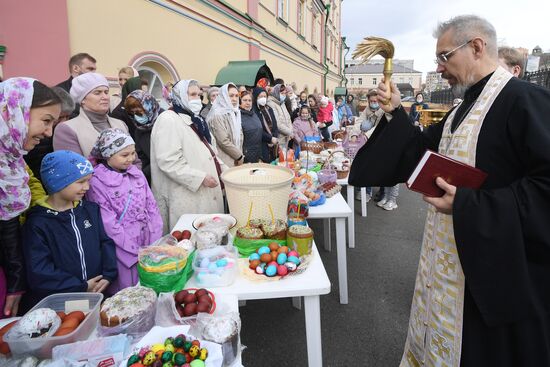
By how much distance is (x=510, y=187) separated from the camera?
52.7 inches

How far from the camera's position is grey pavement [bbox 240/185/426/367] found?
2.56m

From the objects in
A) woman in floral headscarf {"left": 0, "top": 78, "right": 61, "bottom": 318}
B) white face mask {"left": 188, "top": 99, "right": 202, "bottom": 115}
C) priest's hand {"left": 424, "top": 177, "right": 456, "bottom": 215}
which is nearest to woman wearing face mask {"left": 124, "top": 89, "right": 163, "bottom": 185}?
white face mask {"left": 188, "top": 99, "right": 202, "bottom": 115}

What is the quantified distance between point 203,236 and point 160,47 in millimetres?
4961

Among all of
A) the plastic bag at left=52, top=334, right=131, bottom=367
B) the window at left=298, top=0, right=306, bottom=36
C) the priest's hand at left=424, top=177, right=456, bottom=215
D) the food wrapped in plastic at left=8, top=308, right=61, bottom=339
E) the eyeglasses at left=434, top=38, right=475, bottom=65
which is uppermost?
the window at left=298, top=0, right=306, bottom=36

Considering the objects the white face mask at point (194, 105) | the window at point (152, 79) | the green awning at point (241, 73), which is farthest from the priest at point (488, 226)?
the green awning at point (241, 73)

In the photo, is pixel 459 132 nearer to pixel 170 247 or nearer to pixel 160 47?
pixel 170 247

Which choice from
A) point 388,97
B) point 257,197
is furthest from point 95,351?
point 388,97

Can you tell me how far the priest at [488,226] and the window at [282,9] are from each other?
42.3 feet

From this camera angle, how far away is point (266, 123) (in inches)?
224

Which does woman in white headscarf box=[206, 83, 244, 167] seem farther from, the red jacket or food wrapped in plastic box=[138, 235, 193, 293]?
the red jacket

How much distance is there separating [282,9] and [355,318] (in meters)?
13.8

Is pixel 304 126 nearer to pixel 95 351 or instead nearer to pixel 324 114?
pixel 324 114

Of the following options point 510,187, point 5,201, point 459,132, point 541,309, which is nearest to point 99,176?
point 5,201

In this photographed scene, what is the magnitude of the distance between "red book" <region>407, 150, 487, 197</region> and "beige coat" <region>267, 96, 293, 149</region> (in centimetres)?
485
